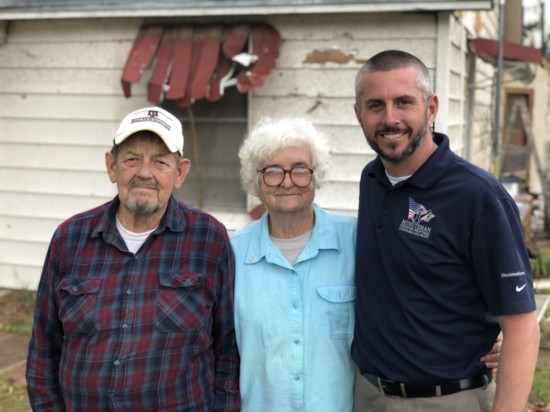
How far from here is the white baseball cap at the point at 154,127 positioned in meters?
2.21

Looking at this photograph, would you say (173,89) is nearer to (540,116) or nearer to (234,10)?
(234,10)

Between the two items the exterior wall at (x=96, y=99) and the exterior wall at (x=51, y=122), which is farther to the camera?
the exterior wall at (x=51, y=122)

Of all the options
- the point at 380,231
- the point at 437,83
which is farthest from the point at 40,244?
the point at 380,231

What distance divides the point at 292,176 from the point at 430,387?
856mm

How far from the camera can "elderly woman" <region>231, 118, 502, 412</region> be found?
7.47 ft

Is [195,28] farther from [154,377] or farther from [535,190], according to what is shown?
[535,190]

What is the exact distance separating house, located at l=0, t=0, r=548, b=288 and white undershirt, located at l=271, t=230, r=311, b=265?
2.95 meters

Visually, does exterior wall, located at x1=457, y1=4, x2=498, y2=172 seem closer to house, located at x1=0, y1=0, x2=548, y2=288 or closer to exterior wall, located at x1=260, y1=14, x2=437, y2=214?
house, located at x1=0, y1=0, x2=548, y2=288

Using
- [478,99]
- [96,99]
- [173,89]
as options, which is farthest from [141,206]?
[478,99]

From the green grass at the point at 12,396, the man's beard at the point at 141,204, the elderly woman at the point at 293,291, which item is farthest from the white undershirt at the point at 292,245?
the green grass at the point at 12,396

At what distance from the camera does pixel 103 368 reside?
2.13 meters

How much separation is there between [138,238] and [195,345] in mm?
422

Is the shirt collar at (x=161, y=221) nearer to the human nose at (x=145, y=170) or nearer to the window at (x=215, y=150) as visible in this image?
the human nose at (x=145, y=170)

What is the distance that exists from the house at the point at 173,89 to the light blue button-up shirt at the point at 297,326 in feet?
10.00
